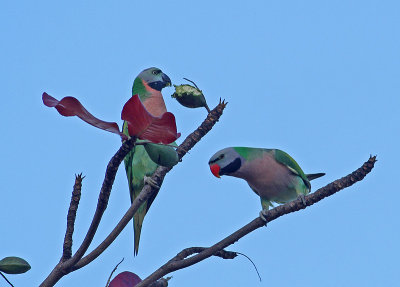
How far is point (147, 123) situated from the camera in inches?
45.4

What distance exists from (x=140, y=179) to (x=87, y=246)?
3578 mm

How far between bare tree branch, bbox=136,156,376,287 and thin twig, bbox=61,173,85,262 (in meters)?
0.22

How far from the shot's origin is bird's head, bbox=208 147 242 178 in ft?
12.9

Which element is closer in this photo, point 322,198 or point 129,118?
point 129,118

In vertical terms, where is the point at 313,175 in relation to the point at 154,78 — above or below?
below

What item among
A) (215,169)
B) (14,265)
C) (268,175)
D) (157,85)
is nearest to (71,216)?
(14,265)

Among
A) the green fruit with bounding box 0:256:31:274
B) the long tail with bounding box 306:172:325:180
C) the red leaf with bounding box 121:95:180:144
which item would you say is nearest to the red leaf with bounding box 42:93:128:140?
the red leaf with bounding box 121:95:180:144

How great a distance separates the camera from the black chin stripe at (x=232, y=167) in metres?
3.99

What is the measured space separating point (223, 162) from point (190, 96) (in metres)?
2.32

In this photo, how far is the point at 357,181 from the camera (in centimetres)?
153

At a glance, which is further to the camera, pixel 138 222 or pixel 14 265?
pixel 138 222

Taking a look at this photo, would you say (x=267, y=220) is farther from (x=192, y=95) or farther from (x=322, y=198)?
(x=192, y=95)

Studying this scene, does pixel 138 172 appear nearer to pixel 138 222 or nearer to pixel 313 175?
pixel 138 222

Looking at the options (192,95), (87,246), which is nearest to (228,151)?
(192,95)
